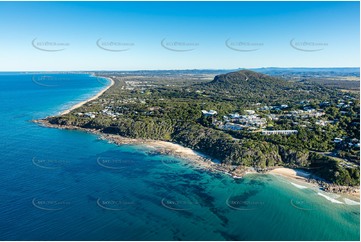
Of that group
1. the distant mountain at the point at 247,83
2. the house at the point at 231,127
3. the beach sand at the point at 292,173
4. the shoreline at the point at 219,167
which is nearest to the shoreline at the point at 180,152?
the shoreline at the point at 219,167

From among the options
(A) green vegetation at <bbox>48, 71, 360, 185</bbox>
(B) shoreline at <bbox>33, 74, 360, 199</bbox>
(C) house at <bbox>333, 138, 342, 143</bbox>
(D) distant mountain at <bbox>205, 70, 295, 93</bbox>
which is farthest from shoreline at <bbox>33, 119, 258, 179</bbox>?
(D) distant mountain at <bbox>205, 70, 295, 93</bbox>

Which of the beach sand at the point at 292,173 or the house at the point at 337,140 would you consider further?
the house at the point at 337,140

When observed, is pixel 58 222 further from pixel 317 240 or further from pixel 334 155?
pixel 334 155

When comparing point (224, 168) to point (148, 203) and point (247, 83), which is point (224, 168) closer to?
point (148, 203)

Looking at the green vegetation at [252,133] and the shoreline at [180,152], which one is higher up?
the green vegetation at [252,133]

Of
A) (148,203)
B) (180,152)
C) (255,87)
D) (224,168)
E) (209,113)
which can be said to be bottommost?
(148,203)

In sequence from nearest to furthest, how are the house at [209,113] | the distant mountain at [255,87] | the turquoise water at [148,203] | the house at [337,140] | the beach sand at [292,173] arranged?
the turquoise water at [148,203], the beach sand at [292,173], the house at [337,140], the house at [209,113], the distant mountain at [255,87]

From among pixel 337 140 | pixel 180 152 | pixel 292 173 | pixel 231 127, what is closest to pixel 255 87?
pixel 231 127

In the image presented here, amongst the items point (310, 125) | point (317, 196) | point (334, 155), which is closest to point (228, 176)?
point (317, 196)

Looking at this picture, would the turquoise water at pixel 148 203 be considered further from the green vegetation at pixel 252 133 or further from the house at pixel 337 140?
the house at pixel 337 140
